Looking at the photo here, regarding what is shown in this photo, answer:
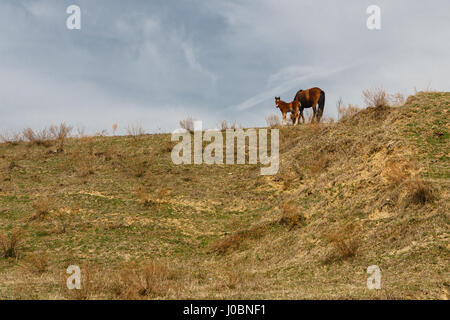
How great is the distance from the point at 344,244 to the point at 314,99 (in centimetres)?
2129

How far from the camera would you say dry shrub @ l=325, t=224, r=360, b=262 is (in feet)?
41.3

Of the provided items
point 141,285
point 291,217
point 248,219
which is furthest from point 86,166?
point 141,285

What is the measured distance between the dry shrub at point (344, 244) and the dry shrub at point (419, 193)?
7.00ft

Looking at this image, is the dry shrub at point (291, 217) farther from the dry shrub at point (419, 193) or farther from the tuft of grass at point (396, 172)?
the dry shrub at point (419, 193)

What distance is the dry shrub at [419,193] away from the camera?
532 inches

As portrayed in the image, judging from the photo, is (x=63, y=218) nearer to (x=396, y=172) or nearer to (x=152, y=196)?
(x=152, y=196)

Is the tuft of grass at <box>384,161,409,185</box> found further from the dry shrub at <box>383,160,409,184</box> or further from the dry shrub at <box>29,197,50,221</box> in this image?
the dry shrub at <box>29,197,50,221</box>

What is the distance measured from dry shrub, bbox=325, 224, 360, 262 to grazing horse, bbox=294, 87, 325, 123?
19475 mm

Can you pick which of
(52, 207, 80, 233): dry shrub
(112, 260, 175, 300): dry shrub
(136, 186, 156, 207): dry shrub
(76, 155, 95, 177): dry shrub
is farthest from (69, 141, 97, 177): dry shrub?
(112, 260, 175, 300): dry shrub

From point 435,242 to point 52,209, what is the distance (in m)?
16.9

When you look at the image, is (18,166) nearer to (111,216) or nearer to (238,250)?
(111,216)

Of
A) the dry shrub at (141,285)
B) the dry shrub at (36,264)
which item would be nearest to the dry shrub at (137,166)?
the dry shrub at (36,264)

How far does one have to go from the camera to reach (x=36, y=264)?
46.2ft
